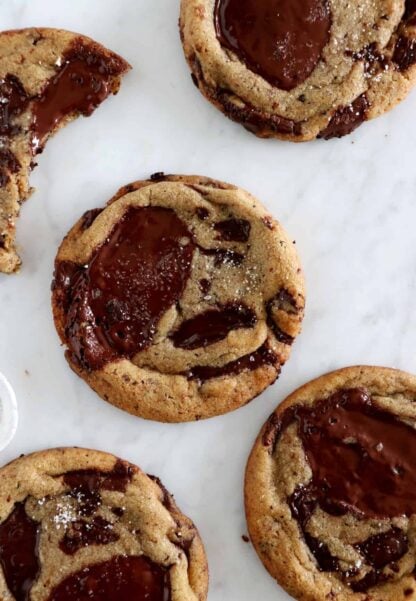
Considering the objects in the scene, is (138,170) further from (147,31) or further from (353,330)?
(353,330)

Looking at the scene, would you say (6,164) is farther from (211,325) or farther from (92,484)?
(92,484)

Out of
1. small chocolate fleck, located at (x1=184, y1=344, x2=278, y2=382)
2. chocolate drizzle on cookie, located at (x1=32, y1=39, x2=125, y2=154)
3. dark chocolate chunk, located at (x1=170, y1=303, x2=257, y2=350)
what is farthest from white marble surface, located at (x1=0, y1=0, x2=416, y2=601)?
dark chocolate chunk, located at (x1=170, y1=303, x2=257, y2=350)

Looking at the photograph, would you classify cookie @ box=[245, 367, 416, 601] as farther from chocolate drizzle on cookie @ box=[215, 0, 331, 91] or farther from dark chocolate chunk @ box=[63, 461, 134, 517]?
chocolate drizzle on cookie @ box=[215, 0, 331, 91]

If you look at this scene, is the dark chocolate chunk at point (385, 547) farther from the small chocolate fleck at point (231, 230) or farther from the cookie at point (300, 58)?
the cookie at point (300, 58)

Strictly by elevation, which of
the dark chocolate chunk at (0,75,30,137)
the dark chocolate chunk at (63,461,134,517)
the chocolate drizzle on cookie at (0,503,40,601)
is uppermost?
the dark chocolate chunk at (0,75,30,137)

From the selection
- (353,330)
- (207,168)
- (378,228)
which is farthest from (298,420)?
(207,168)

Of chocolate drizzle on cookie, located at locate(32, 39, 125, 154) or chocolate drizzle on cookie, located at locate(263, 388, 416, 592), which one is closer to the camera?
chocolate drizzle on cookie, located at locate(263, 388, 416, 592)

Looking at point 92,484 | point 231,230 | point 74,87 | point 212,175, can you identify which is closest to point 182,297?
point 231,230
